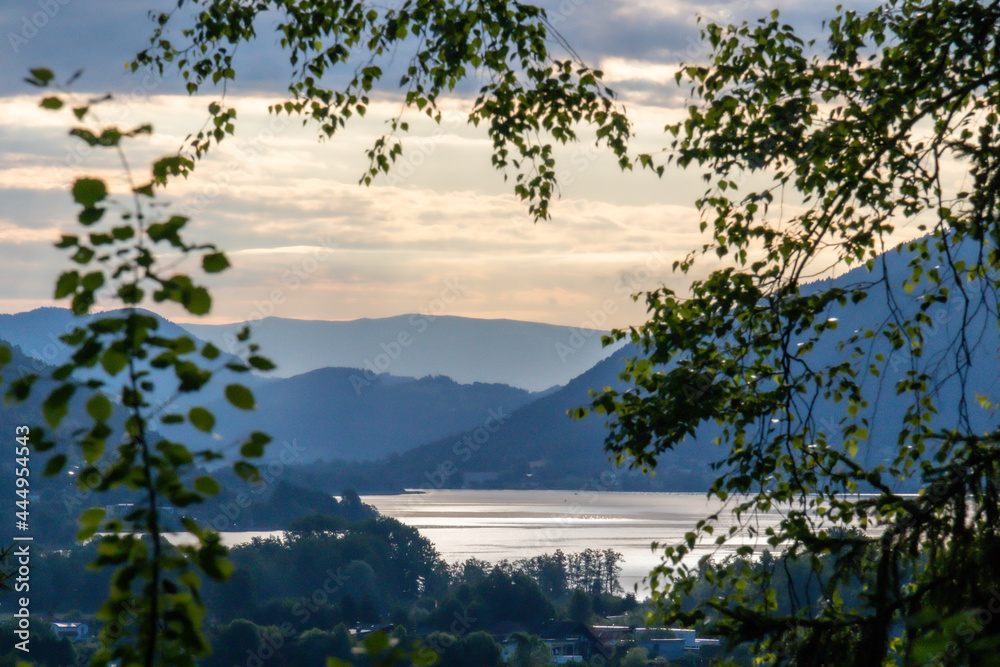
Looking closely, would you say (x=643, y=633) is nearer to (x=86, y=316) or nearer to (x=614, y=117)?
(x=614, y=117)

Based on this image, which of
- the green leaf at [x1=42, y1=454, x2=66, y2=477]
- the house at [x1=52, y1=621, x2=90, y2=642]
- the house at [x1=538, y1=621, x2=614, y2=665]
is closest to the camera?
the green leaf at [x1=42, y1=454, x2=66, y2=477]

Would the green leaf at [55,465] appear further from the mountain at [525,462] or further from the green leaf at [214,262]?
the mountain at [525,462]

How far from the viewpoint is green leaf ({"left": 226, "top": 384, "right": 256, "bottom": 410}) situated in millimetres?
1764

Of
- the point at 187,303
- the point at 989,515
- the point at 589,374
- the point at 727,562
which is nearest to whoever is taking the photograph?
the point at 187,303

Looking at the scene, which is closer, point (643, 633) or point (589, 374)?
point (643, 633)

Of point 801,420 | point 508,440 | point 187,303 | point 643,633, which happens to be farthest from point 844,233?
point 508,440

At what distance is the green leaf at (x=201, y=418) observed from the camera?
5.88 ft

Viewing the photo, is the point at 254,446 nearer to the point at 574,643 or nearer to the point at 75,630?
the point at 75,630

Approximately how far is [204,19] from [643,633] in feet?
123

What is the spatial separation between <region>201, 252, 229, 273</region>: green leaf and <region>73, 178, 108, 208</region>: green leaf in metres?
0.25

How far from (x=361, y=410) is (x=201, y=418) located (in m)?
171

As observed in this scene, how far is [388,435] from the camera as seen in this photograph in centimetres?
16562

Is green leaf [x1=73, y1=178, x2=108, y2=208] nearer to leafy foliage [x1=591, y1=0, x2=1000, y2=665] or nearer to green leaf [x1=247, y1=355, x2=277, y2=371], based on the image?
green leaf [x1=247, y1=355, x2=277, y2=371]

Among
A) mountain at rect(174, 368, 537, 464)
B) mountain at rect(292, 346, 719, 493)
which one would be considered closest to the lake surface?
mountain at rect(292, 346, 719, 493)
